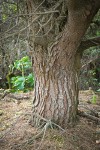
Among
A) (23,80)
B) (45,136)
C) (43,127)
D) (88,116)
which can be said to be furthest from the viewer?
(23,80)

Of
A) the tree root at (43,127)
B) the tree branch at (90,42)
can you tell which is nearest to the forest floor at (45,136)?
the tree root at (43,127)

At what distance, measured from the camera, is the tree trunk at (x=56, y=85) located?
13.0ft

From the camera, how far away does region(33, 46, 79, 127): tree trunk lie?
13.0 feet

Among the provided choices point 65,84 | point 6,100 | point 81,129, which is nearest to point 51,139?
point 81,129

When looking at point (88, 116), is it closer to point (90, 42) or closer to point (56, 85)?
point (56, 85)

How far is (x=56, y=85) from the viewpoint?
13.2ft

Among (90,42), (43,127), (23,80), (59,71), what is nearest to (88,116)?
(43,127)

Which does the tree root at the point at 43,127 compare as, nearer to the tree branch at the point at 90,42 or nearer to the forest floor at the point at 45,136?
the forest floor at the point at 45,136

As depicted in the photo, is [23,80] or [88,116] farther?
[23,80]

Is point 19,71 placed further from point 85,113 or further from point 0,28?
point 0,28

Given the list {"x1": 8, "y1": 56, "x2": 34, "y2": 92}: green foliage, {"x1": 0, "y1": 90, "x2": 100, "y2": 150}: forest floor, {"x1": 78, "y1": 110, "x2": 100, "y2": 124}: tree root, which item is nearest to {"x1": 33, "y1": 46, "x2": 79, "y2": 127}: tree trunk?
{"x1": 0, "y1": 90, "x2": 100, "y2": 150}: forest floor

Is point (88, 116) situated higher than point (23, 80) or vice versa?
point (23, 80)

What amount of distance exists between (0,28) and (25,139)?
67.5 inches

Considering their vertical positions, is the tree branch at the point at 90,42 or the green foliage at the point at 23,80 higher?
the tree branch at the point at 90,42
